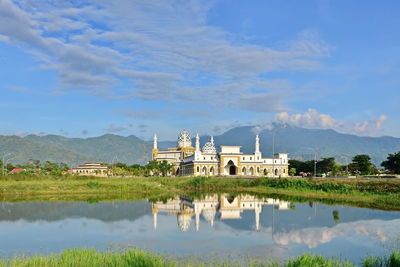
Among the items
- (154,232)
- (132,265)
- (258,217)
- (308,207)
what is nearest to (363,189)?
(308,207)

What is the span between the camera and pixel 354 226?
26.6 metres

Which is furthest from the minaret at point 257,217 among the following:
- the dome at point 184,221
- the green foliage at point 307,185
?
the green foliage at point 307,185

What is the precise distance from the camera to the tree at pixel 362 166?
103500mm

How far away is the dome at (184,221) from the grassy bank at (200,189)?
15.1 metres

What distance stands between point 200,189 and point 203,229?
38.8m

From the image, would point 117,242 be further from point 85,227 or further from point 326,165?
point 326,165

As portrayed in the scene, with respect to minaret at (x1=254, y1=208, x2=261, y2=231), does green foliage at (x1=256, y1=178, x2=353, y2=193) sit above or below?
above

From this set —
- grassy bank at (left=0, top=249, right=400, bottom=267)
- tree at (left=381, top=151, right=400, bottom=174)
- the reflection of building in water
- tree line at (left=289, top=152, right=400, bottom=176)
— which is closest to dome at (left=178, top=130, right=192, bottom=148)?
tree line at (left=289, top=152, right=400, bottom=176)

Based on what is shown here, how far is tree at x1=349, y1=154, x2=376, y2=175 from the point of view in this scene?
10350 centimetres

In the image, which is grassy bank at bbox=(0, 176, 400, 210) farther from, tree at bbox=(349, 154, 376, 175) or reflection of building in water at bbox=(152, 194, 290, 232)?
tree at bbox=(349, 154, 376, 175)

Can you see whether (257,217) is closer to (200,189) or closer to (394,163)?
(200,189)

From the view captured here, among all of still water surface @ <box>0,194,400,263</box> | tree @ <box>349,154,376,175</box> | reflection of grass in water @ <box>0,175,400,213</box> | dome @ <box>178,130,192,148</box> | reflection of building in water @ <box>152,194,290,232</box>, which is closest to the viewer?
still water surface @ <box>0,194,400,263</box>

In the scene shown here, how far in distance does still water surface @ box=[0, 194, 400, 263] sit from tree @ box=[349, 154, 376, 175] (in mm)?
71696

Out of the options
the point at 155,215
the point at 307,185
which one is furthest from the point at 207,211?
the point at 307,185
